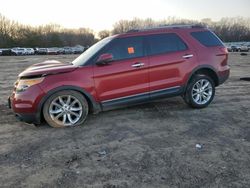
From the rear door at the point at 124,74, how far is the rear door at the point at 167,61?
7.6 inches

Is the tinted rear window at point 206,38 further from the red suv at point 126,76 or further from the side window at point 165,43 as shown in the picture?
the side window at point 165,43

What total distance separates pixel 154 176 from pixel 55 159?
1.50 meters

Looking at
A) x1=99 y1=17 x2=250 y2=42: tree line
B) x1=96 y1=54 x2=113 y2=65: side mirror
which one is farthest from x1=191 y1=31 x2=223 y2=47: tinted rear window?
x1=99 y1=17 x2=250 y2=42: tree line

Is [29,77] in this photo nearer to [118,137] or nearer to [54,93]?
[54,93]

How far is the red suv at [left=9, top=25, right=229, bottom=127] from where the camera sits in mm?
5359

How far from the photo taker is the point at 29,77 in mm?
5328

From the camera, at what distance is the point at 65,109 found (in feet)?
18.1

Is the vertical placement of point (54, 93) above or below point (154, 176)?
above

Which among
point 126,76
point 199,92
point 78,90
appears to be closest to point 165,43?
point 126,76

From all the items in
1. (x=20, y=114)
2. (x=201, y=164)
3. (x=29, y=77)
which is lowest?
(x=201, y=164)

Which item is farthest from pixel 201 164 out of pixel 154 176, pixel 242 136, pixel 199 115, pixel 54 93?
pixel 54 93

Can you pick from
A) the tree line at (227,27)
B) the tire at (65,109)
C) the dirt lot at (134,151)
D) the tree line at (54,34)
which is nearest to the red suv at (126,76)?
the tire at (65,109)

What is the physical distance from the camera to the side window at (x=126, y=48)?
5.84 metres

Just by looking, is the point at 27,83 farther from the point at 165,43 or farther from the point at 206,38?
the point at 206,38
